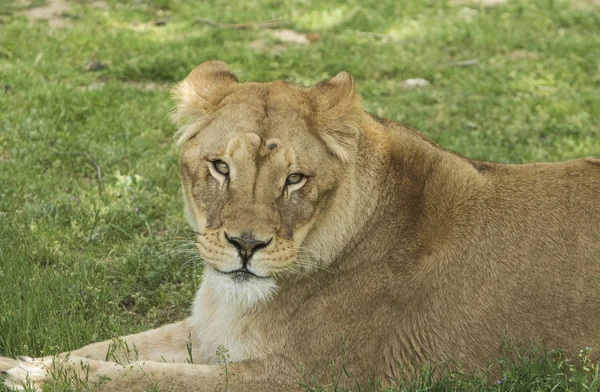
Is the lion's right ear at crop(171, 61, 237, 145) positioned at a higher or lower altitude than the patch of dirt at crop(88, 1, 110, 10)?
higher

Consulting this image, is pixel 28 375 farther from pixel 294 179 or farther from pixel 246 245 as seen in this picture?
pixel 294 179

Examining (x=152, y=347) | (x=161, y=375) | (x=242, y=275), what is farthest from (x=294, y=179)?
(x=152, y=347)

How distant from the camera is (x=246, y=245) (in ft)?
12.2

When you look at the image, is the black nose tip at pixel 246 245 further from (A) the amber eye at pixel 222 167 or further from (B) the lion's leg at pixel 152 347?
(B) the lion's leg at pixel 152 347

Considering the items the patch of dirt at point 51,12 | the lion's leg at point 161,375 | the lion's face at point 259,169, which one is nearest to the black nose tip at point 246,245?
the lion's face at point 259,169

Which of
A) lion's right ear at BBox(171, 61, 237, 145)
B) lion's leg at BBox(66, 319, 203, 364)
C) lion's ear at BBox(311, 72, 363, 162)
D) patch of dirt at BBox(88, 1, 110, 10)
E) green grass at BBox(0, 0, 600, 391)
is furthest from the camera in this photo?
patch of dirt at BBox(88, 1, 110, 10)

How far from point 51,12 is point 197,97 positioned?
6888 mm

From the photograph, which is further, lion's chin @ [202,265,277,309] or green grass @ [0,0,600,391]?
green grass @ [0,0,600,391]

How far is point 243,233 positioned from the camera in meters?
3.69

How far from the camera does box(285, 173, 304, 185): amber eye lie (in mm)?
3864

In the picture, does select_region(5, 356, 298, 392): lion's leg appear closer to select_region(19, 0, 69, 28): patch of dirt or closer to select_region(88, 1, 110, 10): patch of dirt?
select_region(19, 0, 69, 28): patch of dirt

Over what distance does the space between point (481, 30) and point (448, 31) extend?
456 millimetres

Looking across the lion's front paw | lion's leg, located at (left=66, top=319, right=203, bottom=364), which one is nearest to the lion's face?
lion's leg, located at (left=66, top=319, right=203, bottom=364)

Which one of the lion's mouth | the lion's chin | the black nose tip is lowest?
the lion's chin
